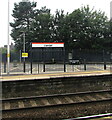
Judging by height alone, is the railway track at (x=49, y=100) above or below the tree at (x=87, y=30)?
below

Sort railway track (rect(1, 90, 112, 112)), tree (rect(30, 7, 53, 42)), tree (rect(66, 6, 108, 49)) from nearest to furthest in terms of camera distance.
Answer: railway track (rect(1, 90, 112, 112)) → tree (rect(66, 6, 108, 49)) → tree (rect(30, 7, 53, 42))

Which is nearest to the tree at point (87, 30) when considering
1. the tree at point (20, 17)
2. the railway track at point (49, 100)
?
the tree at point (20, 17)

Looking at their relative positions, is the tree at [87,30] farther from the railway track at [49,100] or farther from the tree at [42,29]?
the railway track at [49,100]

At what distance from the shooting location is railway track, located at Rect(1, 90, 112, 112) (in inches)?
262

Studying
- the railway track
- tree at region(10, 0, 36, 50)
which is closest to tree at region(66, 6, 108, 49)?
tree at region(10, 0, 36, 50)

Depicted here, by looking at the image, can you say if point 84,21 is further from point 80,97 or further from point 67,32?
point 80,97

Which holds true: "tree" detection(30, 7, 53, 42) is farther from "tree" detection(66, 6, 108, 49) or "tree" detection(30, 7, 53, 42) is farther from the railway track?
the railway track

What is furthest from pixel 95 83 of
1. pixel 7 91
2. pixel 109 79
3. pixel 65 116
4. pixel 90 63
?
pixel 90 63

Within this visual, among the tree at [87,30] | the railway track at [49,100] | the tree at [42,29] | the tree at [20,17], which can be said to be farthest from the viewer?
the tree at [20,17]

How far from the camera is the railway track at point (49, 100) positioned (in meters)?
6.66

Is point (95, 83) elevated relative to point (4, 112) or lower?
elevated

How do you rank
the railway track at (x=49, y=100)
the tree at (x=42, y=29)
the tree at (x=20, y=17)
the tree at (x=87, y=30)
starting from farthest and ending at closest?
the tree at (x=20, y=17) → the tree at (x=42, y=29) → the tree at (x=87, y=30) → the railway track at (x=49, y=100)

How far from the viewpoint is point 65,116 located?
233 inches

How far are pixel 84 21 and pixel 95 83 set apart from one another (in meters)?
26.7
